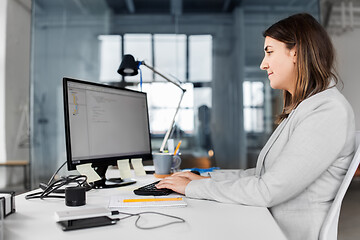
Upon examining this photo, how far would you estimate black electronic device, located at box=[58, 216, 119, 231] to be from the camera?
0.72m

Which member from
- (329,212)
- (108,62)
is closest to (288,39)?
(329,212)

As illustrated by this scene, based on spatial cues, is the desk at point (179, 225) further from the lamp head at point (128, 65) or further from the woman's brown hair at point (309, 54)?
the lamp head at point (128, 65)

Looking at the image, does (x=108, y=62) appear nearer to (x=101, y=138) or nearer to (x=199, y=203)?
(x=101, y=138)

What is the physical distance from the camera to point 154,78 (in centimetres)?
447

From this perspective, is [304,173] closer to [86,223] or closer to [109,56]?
[86,223]

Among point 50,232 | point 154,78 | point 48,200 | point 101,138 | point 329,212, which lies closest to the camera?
point 50,232

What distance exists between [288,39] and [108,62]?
377cm

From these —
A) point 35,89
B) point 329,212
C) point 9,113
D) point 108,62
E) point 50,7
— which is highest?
point 50,7

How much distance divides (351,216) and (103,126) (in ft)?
10.1

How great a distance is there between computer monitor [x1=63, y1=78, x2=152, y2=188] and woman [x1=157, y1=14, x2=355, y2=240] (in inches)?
12.8

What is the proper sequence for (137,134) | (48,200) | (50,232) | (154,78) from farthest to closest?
(154,78), (137,134), (48,200), (50,232)

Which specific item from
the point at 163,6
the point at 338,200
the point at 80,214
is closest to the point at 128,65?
the point at 80,214

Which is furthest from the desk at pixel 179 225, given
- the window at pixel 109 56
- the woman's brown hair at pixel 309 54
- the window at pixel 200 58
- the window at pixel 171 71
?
the window at pixel 109 56

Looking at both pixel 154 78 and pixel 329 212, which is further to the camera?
pixel 154 78
